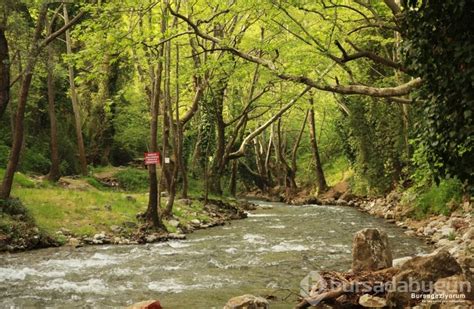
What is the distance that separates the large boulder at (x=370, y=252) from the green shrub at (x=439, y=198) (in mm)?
7569

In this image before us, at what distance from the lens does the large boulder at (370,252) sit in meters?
7.69

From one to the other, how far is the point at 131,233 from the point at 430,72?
991 cm

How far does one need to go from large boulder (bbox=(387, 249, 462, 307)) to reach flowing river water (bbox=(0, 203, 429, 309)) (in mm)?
1629

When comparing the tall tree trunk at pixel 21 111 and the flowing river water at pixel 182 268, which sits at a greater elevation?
the tall tree trunk at pixel 21 111

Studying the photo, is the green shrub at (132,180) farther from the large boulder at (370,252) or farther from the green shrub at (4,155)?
the large boulder at (370,252)

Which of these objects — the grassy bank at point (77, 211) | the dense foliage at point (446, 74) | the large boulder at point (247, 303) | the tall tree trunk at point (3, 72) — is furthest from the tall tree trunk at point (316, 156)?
the large boulder at point (247, 303)

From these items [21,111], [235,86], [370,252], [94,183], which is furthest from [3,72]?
[235,86]

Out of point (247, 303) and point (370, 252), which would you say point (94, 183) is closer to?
point (370, 252)

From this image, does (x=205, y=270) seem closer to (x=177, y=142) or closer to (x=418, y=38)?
(x=418, y=38)

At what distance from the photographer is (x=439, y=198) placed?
51.7ft

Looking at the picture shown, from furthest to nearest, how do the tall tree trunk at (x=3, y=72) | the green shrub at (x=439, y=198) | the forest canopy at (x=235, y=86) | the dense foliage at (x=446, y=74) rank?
the green shrub at (x=439, y=198), the tall tree trunk at (x=3, y=72), the forest canopy at (x=235, y=86), the dense foliage at (x=446, y=74)

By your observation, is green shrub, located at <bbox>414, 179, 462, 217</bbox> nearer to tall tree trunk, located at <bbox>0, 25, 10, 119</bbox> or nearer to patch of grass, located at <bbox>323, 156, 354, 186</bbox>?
tall tree trunk, located at <bbox>0, 25, 10, 119</bbox>

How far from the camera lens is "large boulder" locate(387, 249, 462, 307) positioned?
604cm

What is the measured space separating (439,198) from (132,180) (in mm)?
15411
